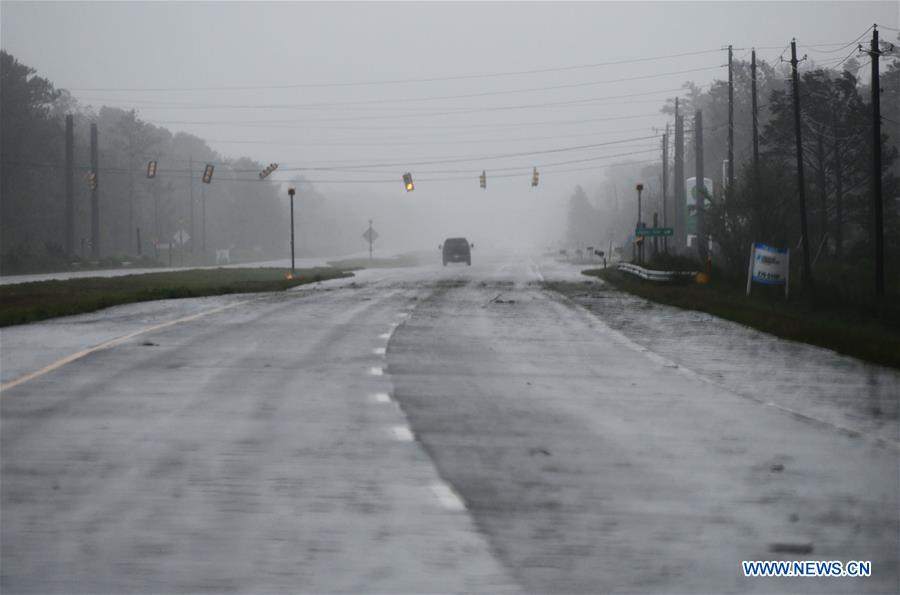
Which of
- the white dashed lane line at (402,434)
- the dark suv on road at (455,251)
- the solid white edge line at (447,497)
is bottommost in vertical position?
the solid white edge line at (447,497)

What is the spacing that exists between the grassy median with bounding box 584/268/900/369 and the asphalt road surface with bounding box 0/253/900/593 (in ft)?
7.28

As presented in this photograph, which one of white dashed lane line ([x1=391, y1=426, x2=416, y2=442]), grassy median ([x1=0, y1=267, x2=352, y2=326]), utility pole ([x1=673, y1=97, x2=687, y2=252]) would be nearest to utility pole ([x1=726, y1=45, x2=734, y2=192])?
utility pole ([x1=673, y1=97, x2=687, y2=252])

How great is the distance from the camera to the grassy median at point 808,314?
21.1m

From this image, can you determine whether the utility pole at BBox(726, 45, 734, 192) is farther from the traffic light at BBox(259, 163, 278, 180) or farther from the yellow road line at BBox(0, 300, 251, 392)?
the yellow road line at BBox(0, 300, 251, 392)

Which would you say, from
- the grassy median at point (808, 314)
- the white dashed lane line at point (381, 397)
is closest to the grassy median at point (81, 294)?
the white dashed lane line at point (381, 397)

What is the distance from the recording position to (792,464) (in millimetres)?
9523

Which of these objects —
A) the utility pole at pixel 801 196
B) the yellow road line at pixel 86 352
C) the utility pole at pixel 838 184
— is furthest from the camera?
the utility pole at pixel 838 184

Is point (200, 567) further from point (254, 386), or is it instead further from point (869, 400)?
point (869, 400)

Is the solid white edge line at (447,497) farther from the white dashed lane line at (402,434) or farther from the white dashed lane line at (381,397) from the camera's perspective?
the white dashed lane line at (381,397)

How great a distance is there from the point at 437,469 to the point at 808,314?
23.2 m

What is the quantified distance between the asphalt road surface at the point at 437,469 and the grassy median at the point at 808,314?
222 centimetres

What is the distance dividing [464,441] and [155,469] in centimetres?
269

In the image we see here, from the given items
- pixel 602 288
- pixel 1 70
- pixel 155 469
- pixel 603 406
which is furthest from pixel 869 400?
pixel 1 70

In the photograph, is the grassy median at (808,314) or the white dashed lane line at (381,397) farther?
the grassy median at (808,314)
